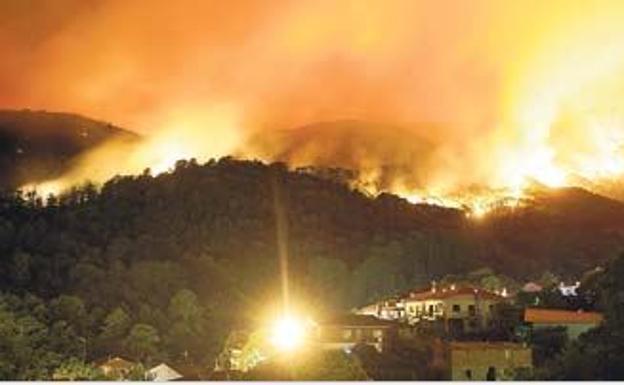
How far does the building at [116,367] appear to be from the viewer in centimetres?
880

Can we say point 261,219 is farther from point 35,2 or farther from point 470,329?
point 35,2

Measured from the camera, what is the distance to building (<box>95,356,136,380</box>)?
28.9ft

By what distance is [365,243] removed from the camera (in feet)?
37.5

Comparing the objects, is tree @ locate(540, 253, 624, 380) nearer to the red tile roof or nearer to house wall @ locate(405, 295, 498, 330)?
the red tile roof

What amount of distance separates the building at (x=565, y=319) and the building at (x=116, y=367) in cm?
305

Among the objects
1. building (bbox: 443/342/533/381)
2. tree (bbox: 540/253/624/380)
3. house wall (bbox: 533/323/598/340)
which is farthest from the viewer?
house wall (bbox: 533/323/598/340)

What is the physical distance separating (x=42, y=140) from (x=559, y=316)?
941 centimetres

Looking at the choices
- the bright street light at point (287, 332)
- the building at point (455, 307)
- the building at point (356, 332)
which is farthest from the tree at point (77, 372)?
the building at point (455, 307)

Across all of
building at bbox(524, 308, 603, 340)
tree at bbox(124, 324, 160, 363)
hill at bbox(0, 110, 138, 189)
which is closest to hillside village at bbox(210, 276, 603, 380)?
building at bbox(524, 308, 603, 340)

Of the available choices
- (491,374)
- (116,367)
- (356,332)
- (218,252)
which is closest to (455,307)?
(356,332)

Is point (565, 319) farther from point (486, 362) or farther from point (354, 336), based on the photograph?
point (354, 336)

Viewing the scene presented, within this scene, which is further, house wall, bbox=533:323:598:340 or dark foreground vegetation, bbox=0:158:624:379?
dark foreground vegetation, bbox=0:158:624:379

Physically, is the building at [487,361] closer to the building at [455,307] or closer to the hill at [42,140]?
the building at [455,307]

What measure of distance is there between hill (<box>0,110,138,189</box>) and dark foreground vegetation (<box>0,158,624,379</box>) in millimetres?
824
